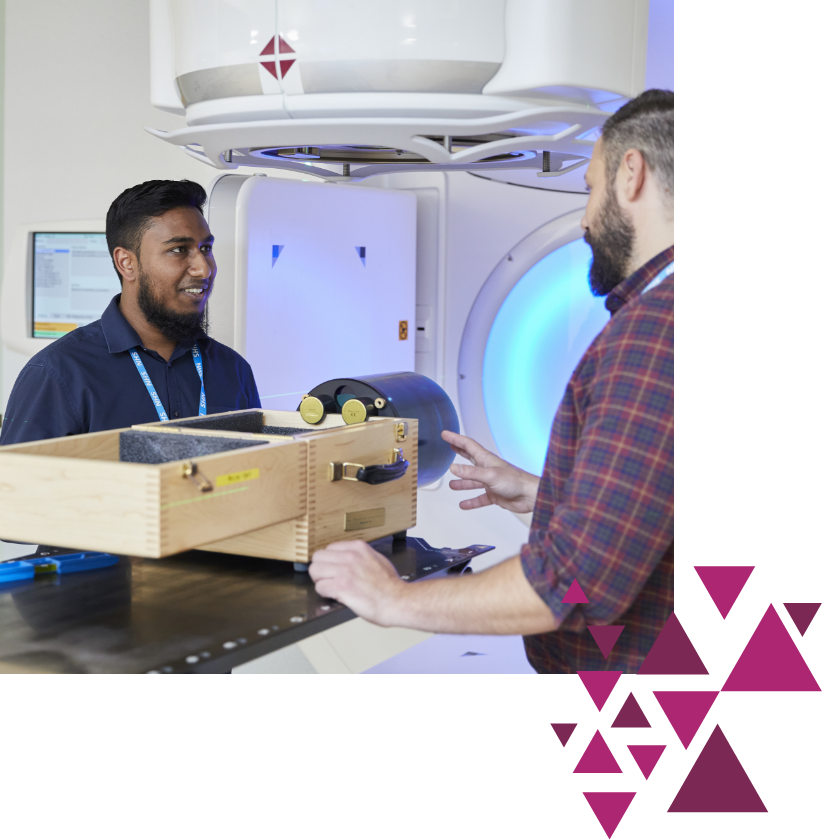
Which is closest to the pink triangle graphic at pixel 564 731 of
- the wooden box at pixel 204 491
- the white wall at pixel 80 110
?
the wooden box at pixel 204 491

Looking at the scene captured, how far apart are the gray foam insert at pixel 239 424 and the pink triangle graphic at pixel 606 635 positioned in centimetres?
62

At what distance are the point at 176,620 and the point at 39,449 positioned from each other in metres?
0.31

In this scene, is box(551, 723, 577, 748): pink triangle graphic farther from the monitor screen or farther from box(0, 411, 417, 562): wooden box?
the monitor screen

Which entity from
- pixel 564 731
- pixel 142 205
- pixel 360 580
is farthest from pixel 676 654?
pixel 142 205

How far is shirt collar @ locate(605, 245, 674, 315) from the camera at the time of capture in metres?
1.12

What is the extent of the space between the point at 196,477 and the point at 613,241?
594 mm

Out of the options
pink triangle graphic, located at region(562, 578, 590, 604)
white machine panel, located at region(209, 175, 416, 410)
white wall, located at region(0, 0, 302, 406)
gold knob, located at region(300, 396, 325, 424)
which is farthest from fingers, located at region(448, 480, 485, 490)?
white wall, located at region(0, 0, 302, 406)

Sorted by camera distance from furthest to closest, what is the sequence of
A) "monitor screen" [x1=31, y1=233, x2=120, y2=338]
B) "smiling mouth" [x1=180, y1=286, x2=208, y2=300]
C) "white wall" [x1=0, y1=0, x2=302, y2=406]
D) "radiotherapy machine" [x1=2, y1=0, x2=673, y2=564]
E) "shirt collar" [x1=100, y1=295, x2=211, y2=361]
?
"white wall" [x1=0, y1=0, x2=302, y2=406], "monitor screen" [x1=31, y1=233, x2=120, y2=338], "smiling mouth" [x1=180, y1=286, x2=208, y2=300], "shirt collar" [x1=100, y1=295, x2=211, y2=361], "radiotherapy machine" [x1=2, y1=0, x2=673, y2=564]

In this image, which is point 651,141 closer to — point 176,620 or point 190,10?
point 176,620

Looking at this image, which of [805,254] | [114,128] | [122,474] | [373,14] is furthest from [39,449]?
[114,128]

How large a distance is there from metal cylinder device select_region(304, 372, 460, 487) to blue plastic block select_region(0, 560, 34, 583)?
0.54 metres

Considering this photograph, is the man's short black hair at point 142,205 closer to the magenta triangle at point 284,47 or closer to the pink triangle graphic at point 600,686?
the magenta triangle at point 284,47

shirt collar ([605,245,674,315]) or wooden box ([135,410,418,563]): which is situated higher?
shirt collar ([605,245,674,315])

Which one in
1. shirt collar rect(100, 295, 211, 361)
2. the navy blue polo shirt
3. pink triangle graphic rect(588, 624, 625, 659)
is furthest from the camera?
shirt collar rect(100, 295, 211, 361)
